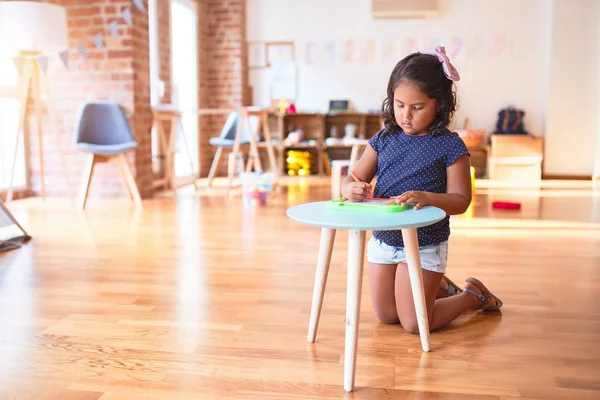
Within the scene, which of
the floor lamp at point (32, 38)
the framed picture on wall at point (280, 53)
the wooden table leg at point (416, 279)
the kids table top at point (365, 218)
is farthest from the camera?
the framed picture on wall at point (280, 53)

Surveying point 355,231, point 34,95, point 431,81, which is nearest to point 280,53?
point 34,95

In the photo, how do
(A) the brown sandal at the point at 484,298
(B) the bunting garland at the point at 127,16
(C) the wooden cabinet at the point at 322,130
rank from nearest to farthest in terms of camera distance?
(A) the brown sandal at the point at 484,298, (B) the bunting garland at the point at 127,16, (C) the wooden cabinet at the point at 322,130

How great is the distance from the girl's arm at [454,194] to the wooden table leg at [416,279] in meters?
0.08

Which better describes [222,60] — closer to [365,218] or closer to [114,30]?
[114,30]

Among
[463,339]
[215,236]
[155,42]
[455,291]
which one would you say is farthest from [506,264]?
[155,42]

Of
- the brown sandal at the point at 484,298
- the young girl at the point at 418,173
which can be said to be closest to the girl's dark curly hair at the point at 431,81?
the young girl at the point at 418,173

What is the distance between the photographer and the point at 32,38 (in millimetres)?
3803

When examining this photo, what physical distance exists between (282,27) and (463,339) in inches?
228

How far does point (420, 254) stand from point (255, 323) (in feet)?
1.65

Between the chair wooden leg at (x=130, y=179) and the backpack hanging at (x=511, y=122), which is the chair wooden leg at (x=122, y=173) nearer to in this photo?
the chair wooden leg at (x=130, y=179)

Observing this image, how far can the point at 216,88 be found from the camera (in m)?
6.80

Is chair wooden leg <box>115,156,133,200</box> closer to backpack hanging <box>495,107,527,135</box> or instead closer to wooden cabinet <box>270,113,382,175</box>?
wooden cabinet <box>270,113,382,175</box>

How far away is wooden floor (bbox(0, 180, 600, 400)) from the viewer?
1.33 m

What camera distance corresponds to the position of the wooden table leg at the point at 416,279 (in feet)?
4.59
